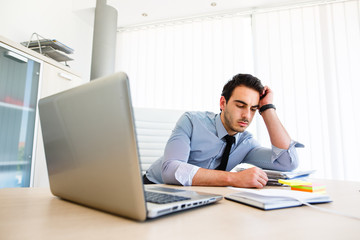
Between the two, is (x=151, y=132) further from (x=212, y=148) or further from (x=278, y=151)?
(x=278, y=151)

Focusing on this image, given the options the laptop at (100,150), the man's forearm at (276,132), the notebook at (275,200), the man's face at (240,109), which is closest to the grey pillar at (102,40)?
the man's face at (240,109)

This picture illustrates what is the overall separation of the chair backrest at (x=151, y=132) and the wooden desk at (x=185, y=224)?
1.32 meters

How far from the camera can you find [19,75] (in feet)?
6.23

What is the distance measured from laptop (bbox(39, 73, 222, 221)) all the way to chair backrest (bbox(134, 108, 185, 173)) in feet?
4.11

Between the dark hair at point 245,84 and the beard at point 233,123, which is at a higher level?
the dark hair at point 245,84

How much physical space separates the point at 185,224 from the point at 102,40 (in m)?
2.94

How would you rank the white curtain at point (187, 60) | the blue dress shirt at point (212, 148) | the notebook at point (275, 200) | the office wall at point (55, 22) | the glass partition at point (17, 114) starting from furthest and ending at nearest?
the white curtain at point (187, 60)
the office wall at point (55, 22)
the glass partition at point (17, 114)
the blue dress shirt at point (212, 148)
the notebook at point (275, 200)

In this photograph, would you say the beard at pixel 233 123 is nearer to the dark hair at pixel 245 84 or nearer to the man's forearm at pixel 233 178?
the dark hair at pixel 245 84

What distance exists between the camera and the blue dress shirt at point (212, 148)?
4.32ft

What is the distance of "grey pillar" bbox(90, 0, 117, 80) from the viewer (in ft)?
9.45

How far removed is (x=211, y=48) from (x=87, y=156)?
2790mm

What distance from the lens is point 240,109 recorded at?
1.43 metres

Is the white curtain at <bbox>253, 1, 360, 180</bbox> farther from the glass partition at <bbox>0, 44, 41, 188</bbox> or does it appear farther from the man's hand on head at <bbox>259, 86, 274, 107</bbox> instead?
the glass partition at <bbox>0, 44, 41, 188</bbox>

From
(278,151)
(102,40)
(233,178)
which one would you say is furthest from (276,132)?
(102,40)
